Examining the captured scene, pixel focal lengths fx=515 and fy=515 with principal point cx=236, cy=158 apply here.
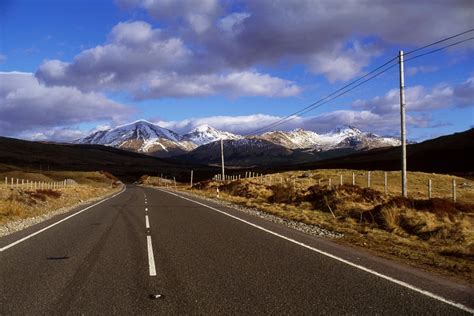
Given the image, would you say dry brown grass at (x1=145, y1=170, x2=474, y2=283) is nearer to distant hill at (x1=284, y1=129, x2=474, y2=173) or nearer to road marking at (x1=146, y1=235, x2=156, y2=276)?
road marking at (x1=146, y1=235, x2=156, y2=276)

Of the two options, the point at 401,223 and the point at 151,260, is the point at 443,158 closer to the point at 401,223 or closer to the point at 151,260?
the point at 401,223

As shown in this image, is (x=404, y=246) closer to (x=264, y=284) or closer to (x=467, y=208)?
(x=264, y=284)

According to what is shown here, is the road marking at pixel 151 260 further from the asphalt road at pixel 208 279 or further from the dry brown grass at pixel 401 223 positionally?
the dry brown grass at pixel 401 223

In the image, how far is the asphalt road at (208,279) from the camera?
707 centimetres

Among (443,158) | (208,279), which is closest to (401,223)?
(208,279)

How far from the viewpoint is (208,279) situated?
875 centimetres

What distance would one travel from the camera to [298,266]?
9969 millimetres

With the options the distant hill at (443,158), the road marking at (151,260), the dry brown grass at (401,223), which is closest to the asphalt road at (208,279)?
the road marking at (151,260)

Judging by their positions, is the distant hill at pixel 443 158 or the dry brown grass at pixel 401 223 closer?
the dry brown grass at pixel 401 223

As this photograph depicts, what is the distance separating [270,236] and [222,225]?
11.5 ft

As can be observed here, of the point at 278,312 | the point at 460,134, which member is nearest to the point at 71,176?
the point at 460,134

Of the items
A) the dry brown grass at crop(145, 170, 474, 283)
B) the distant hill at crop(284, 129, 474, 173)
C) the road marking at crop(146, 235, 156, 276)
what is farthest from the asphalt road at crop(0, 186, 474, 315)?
the distant hill at crop(284, 129, 474, 173)

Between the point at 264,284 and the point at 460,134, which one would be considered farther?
the point at 460,134

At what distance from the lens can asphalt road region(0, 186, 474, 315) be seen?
7066 mm
